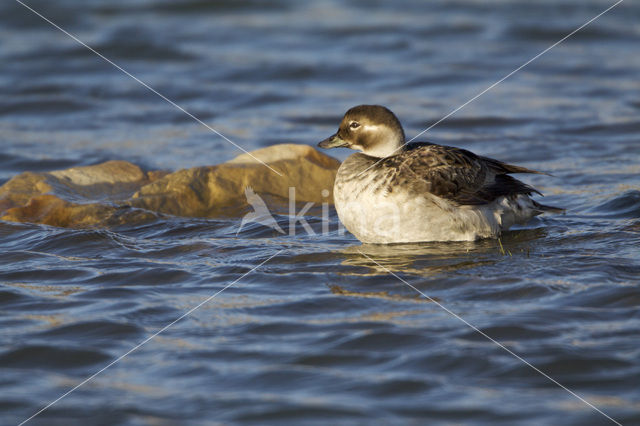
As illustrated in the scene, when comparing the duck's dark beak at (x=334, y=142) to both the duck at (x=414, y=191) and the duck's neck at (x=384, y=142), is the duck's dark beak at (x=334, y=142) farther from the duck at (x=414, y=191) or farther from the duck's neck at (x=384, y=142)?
→ the duck's neck at (x=384, y=142)

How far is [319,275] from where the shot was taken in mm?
6391

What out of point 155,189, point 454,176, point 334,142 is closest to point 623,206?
point 454,176

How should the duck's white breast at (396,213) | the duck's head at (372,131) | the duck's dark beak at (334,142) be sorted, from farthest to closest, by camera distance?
the duck's dark beak at (334,142), the duck's head at (372,131), the duck's white breast at (396,213)

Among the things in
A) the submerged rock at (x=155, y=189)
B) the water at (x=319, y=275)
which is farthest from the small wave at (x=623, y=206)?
the submerged rock at (x=155, y=189)

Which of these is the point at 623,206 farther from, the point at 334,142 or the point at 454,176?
the point at 334,142

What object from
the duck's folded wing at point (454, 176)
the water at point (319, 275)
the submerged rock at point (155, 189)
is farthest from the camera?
the submerged rock at point (155, 189)

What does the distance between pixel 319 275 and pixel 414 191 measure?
102 cm

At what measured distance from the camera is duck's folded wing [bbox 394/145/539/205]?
6738 mm

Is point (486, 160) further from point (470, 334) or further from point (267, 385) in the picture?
point (267, 385)

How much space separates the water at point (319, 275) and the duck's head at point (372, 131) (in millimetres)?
861

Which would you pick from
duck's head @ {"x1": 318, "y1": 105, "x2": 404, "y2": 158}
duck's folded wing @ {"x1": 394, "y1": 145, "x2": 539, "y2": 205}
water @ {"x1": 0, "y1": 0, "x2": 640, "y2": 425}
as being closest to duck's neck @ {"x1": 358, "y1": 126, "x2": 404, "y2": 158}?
duck's head @ {"x1": 318, "y1": 105, "x2": 404, "y2": 158}

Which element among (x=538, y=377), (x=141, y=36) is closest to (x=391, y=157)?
(x=538, y=377)

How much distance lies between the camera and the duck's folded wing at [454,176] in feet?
22.1

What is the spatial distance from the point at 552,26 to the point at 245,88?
6.49m
